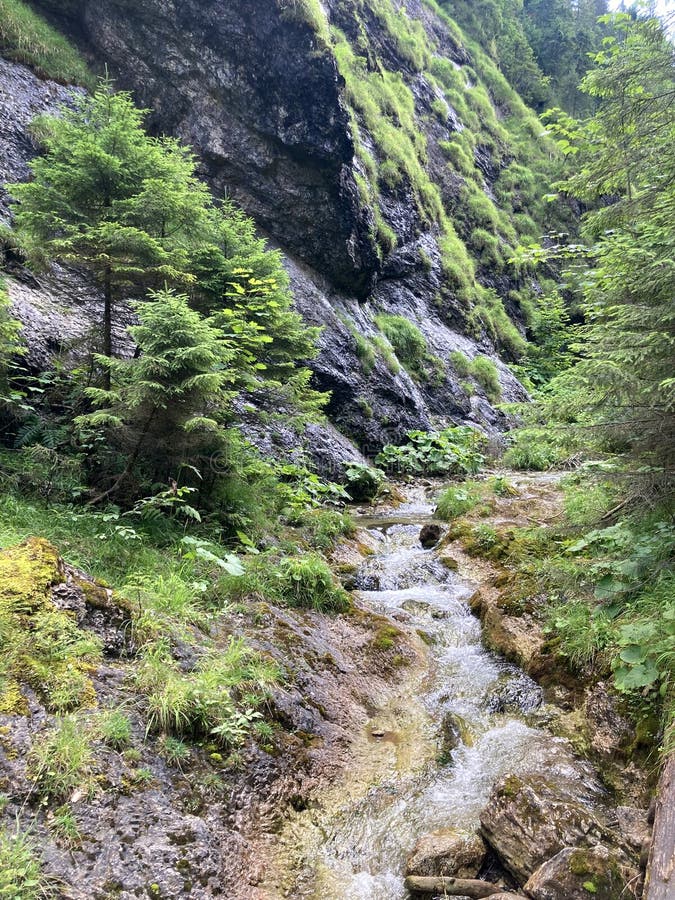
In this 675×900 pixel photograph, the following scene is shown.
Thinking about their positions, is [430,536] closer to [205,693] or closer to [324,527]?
[324,527]

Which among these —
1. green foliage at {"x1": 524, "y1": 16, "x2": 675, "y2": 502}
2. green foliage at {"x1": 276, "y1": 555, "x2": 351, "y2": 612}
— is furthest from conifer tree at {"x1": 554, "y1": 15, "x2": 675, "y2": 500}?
green foliage at {"x1": 276, "y1": 555, "x2": 351, "y2": 612}

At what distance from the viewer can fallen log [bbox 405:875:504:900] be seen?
2746 mm

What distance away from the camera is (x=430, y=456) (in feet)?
49.8

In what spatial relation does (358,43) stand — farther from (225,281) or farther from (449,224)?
(225,281)

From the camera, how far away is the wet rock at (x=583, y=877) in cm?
240

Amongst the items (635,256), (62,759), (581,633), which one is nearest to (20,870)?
(62,759)

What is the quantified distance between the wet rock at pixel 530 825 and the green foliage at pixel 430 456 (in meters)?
11.3

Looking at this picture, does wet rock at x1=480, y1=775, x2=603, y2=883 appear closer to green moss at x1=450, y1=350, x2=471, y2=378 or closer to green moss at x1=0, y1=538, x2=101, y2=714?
green moss at x1=0, y1=538, x2=101, y2=714

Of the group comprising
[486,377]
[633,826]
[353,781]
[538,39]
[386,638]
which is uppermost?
[538,39]

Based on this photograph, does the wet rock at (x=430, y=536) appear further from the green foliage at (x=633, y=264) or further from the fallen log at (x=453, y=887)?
the fallen log at (x=453, y=887)

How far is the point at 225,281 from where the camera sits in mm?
7422

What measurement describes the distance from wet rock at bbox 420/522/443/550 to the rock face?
5384 millimetres

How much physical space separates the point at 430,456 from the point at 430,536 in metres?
6.30

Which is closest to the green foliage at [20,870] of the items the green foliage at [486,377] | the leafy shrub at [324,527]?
the leafy shrub at [324,527]
